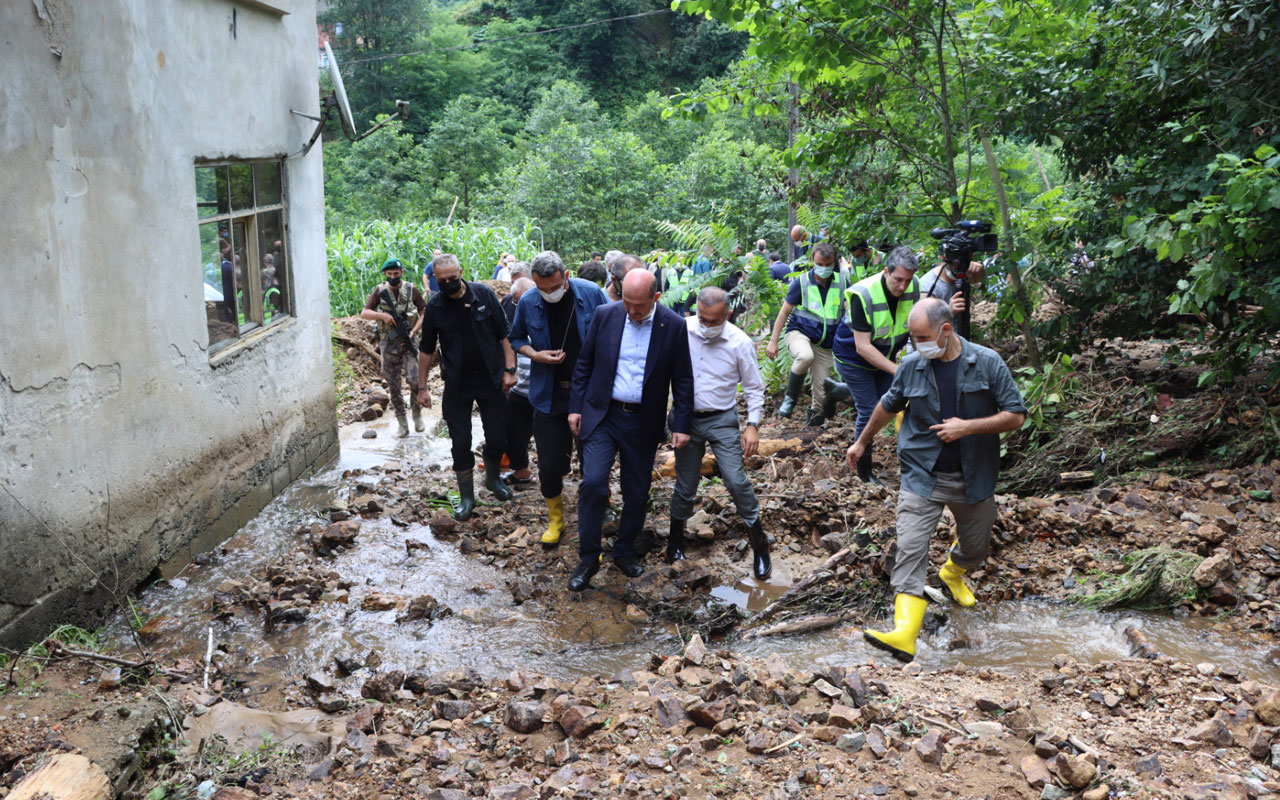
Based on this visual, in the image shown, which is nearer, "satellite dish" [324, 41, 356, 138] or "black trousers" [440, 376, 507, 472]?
"black trousers" [440, 376, 507, 472]

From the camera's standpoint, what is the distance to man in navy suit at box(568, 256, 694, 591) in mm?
5652

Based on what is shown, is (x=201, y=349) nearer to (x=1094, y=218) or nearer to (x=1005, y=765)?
(x=1005, y=765)

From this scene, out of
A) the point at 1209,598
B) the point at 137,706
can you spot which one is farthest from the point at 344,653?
the point at 1209,598

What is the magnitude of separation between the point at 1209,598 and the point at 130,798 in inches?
201

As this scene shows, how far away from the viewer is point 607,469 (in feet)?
19.0

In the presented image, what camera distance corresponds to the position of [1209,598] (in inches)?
200

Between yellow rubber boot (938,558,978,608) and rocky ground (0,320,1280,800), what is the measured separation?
0.17 m

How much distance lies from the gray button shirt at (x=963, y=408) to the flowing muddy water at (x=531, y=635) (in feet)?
2.78

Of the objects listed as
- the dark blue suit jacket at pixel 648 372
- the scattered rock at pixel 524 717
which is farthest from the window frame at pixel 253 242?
the scattered rock at pixel 524 717

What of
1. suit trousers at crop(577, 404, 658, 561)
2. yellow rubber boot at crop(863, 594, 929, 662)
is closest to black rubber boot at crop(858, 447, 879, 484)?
suit trousers at crop(577, 404, 658, 561)

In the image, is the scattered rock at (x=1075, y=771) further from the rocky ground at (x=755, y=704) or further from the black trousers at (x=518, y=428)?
the black trousers at (x=518, y=428)

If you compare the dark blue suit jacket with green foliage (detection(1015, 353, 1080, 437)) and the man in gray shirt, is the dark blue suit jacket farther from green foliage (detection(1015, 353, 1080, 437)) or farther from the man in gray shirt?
green foliage (detection(1015, 353, 1080, 437))

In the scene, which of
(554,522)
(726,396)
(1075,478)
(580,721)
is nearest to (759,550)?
(726,396)

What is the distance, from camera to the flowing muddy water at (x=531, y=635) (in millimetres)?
4812
